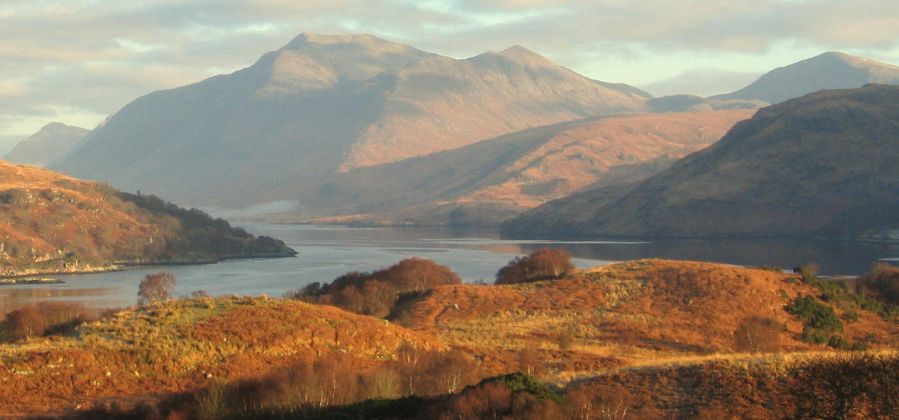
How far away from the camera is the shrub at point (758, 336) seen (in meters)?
50.7

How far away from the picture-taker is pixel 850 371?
2525cm

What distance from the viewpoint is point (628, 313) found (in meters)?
61.1

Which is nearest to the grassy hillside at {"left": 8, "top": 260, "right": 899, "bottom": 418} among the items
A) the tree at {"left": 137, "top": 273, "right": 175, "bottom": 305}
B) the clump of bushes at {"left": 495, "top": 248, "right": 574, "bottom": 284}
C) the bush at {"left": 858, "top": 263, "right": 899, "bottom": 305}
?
the bush at {"left": 858, "top": 263, "right": 899, "bottom": 305}

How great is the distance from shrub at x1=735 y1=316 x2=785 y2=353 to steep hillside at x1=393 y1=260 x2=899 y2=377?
0.66 metres

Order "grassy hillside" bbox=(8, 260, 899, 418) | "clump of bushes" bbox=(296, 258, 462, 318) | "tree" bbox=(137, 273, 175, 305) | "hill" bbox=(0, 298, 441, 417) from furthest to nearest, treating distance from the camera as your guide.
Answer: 1. "tree" bbox=(137, 273, 175, 305)
2. "clump of bushes" bbox=(296, 258, 462, 318)
3. "hill" bbox=(0, 298, 441, 417)
4. "grassy hillside" bbox=(8, 260, 899, 418)

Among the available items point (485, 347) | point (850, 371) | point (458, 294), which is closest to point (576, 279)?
point (458, 294)

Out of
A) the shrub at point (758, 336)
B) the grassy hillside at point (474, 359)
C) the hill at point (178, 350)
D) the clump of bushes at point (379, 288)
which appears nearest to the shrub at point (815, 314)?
the grassy hillside at point (474, 359)

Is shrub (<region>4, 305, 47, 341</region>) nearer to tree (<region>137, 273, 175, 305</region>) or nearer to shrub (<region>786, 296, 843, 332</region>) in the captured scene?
shrub (<region>786, 296, 843, 332</region>)

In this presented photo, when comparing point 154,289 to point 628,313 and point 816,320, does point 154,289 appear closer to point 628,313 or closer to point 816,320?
point 628,313

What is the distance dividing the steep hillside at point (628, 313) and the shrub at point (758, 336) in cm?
66

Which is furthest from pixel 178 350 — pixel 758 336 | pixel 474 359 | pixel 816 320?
pixel 816 320

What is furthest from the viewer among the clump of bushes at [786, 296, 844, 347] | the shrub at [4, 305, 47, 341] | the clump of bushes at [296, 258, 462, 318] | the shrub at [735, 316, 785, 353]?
the clump of bushes at [296, 258, 462, 318]

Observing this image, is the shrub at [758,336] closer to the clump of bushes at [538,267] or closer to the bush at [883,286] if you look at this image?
the bush at [883,286]

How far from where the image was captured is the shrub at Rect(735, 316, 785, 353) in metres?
50.7
